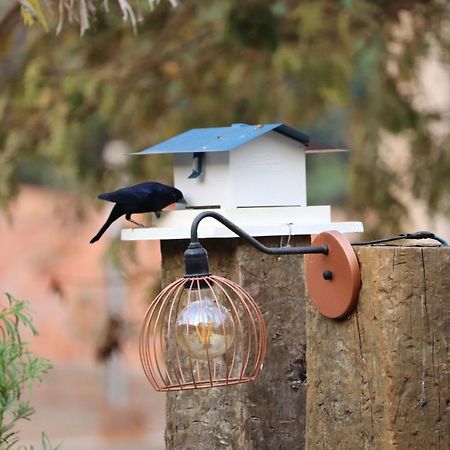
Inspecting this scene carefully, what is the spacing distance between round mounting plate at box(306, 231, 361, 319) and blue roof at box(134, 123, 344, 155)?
0.59 metres

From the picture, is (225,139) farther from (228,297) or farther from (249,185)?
(228,297)

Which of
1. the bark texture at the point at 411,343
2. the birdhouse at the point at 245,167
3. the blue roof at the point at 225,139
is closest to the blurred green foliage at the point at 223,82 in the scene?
the blue roof at the point at 225,139

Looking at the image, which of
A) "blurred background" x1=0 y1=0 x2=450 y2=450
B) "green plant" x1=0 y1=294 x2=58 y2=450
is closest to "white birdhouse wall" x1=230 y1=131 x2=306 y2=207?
"green plant" x1=0 y1=294 x2=58 y2=450

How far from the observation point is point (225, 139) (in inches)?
151

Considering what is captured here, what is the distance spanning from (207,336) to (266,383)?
580 millimetres

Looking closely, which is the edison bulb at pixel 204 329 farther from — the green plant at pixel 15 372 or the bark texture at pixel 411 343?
the green plant at pixel 15 372

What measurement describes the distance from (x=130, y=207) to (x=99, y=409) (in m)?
15.7

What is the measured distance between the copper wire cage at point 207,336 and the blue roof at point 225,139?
1.49ft

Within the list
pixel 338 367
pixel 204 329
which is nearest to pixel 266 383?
pixel 338 367

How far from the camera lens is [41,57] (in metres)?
7.79

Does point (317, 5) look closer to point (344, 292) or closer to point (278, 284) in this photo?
point (278, 284)

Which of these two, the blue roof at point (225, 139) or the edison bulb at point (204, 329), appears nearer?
the edison bulb at point (204, 329)

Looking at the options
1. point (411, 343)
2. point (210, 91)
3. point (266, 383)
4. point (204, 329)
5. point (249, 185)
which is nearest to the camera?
point (411, 343)

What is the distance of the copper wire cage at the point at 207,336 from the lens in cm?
317
